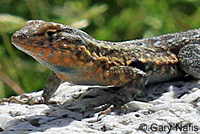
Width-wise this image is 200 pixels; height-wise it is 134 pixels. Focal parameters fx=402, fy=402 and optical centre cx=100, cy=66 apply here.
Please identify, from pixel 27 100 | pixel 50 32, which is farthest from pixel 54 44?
pixel 27 100

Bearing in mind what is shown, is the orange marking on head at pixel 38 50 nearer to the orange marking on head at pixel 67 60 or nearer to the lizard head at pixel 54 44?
the lizard head at pixel 54 44

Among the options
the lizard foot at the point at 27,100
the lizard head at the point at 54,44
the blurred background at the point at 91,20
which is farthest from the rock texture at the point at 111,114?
the blurred background at the point at 91,20

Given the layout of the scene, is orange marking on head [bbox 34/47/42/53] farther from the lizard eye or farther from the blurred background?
the blurred background

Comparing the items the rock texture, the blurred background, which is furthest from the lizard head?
the blurred background

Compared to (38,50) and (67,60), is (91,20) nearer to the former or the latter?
(67,60)

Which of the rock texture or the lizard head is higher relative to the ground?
the lizard head
